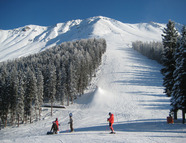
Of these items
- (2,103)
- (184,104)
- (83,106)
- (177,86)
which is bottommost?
(83,106)

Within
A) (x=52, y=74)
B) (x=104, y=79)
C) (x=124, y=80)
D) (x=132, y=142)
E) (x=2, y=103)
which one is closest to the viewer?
(x=132, y=142)

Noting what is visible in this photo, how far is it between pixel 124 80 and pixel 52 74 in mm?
32169

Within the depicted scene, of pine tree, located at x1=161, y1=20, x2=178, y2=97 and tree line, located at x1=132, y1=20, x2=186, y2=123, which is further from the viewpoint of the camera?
pine tree, located at x1=161, y1=20, x2=178, y2=97

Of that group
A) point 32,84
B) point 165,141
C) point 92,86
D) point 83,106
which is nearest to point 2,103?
point 32,84

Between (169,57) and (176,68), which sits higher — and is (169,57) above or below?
above

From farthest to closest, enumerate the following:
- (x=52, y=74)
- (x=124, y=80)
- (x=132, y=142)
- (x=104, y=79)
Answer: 1. (x=104, y=79)
2. (x=124, y=80)
3. (x=52, y=74)
4. (x=132, y=142)

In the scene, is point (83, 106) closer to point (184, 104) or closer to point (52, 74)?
point (52, 74)

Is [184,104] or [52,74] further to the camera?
[52,74]

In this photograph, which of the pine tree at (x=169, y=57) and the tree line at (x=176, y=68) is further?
the pine tree at (x=169, y=57)

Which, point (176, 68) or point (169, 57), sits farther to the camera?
point (169, 57)

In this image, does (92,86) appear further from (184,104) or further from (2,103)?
(184,104)

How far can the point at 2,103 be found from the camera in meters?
35.0

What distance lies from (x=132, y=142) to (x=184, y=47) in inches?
532

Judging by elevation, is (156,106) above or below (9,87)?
below
